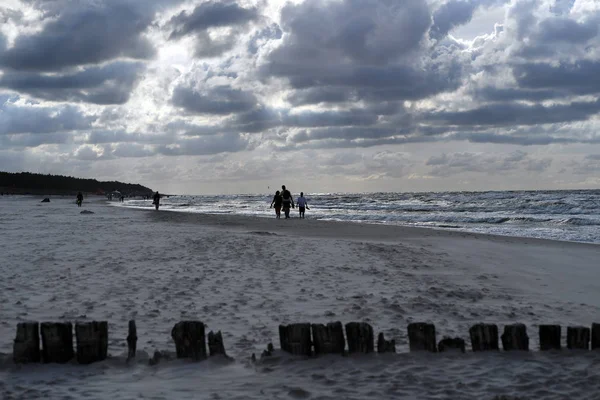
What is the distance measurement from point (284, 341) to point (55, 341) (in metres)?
2.34

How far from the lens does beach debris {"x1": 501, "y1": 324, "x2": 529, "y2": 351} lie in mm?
5898

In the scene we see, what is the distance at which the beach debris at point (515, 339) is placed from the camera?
5898 millimetres

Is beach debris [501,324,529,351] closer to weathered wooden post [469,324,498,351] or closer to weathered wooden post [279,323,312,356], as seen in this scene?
weathered wooden post [469,324,498,351]

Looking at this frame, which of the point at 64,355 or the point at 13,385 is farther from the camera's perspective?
the point at 64,355

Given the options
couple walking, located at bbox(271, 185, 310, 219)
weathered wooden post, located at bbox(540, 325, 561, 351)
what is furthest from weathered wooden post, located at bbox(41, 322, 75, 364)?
couple walking, located at bbox(271, 185, 310, 219)

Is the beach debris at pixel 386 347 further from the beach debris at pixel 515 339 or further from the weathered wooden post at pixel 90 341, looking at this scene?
the weathered wooden post at pixel 90 341

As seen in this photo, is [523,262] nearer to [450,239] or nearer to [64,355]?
[450,239]

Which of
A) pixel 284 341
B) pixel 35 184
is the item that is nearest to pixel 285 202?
pixel 284 341

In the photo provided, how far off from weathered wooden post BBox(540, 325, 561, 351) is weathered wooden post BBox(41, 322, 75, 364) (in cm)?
499

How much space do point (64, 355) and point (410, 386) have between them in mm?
3504

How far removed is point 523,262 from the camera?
14.4 metres

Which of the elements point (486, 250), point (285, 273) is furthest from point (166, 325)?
point (486, 250)

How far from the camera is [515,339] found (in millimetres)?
5898

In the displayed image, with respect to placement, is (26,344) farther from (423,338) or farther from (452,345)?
(452,345)
